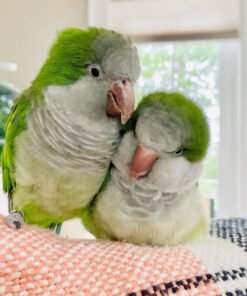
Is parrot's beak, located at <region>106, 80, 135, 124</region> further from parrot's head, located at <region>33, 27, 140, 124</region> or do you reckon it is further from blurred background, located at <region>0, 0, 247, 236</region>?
blurred background, located at <region>0, 0, 247, 236</region>

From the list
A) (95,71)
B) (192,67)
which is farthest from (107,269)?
(192,67)

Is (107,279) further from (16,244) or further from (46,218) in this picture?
(46,218)

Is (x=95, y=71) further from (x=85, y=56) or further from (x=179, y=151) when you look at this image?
(x=179, y=151)

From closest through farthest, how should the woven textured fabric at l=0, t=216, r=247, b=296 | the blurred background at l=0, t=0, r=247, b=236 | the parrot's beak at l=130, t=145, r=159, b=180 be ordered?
the woven textured fabric at l=0, t=216, r=247, b=296, the parrot's beak at l=130, t=145, r=159, b=180, the blurred background at l=0, t=0, r=247, b=236

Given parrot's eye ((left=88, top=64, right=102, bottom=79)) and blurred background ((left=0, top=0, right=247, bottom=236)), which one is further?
blurred background ((left=0, top=0, right=247, bottom=236))

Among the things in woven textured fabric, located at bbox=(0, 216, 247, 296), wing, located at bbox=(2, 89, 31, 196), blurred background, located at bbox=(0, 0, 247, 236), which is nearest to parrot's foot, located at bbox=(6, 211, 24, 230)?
woven textured fabric, located at bbox=(0, 216, 247, 296)

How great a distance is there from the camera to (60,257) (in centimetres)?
39

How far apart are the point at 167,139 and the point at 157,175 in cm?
4

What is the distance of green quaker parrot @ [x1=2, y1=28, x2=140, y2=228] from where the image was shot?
521 mm

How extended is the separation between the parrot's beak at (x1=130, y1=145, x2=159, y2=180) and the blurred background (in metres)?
1.21

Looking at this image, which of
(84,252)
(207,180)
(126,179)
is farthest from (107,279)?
(207,180)

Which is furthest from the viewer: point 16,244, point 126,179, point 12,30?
point 12,30

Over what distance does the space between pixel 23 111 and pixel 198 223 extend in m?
0.26

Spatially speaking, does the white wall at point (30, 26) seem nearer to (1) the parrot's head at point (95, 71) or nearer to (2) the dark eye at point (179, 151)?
(1) the parrot's head at point (95, 71)
